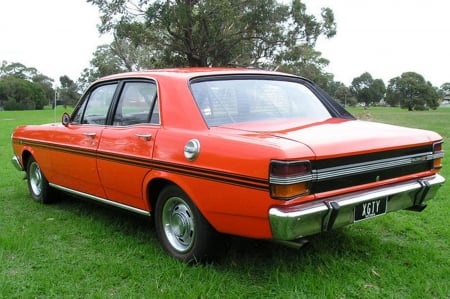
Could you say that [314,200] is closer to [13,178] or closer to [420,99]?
[13,178]

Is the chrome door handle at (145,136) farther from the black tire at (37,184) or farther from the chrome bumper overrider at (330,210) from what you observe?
the black tire at (37,184)

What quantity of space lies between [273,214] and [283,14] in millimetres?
27529

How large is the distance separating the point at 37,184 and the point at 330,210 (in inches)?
169

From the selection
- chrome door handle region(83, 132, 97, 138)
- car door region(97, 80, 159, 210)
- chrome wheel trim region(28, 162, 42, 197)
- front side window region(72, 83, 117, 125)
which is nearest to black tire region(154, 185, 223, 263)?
car door region(97, 80, 159, 210)

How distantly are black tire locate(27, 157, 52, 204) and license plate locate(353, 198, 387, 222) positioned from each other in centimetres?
391

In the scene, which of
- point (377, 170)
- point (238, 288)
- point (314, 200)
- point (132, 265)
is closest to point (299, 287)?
point (238, 288)

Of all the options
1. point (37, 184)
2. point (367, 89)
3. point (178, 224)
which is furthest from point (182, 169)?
point (367, 89)

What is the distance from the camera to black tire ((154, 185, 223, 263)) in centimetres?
351

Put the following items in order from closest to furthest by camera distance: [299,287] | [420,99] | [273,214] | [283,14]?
[273,214]
[299,287]
[283,14]
[420,99]

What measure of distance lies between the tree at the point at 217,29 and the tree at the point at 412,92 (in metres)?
48.4

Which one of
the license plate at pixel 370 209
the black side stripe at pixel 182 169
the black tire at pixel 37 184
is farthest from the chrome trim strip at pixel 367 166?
the black tire at pixel 37 184

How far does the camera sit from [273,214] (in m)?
2.92

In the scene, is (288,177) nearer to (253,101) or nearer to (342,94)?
(253,101)

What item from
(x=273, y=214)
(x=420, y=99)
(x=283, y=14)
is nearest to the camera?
(x=273, y=214)
